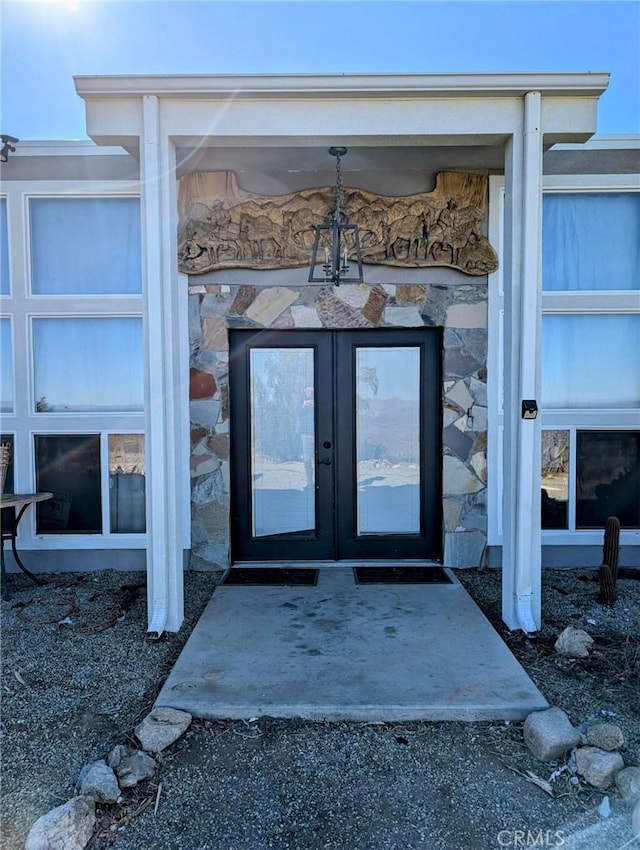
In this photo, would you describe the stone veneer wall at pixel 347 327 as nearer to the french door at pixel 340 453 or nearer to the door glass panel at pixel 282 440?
the french door at pixel 340 453

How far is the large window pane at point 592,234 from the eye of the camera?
14.9ft

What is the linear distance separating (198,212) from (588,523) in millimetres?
4127

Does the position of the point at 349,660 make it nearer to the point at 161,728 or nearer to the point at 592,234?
the point at 161,728

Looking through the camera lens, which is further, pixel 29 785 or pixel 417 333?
pixel 417 333

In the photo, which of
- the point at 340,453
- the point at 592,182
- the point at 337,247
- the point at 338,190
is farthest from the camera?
the point at 340,453

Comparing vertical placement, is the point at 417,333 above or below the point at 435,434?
above

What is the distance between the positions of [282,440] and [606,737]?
3069 millimetres

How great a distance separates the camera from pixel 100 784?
2.06m

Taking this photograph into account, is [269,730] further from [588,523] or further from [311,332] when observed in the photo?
[588,523]

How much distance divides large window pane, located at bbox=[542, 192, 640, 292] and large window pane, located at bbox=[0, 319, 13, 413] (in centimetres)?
446

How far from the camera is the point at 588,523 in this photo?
4.64 meters

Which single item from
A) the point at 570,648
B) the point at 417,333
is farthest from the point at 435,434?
the point at 570,648

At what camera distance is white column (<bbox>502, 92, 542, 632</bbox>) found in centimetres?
326

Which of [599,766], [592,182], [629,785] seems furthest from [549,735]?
[592,182]
